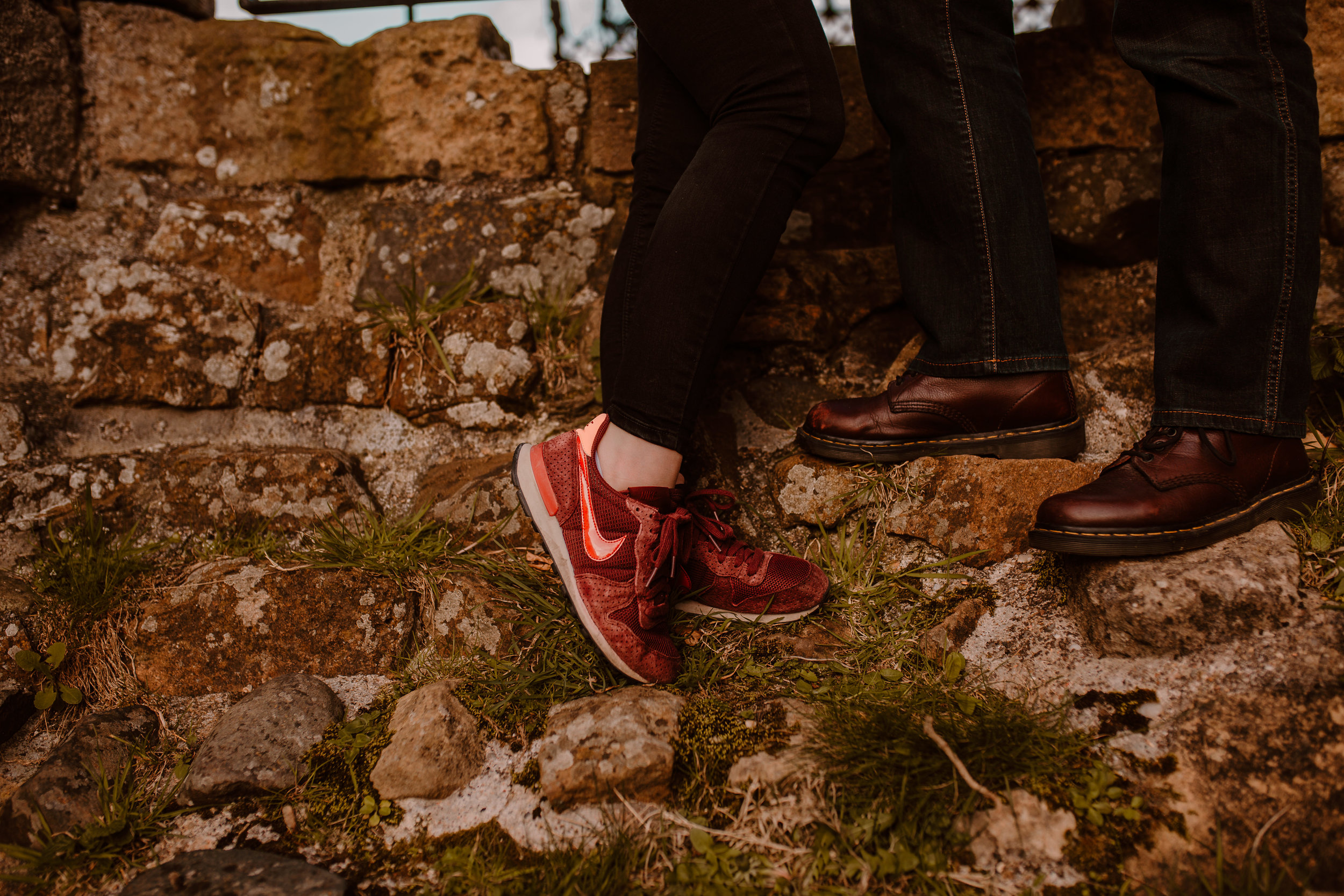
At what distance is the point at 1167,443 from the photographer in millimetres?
1308

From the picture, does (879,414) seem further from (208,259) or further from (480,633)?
(208,259)

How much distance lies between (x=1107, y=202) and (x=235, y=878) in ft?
8.49

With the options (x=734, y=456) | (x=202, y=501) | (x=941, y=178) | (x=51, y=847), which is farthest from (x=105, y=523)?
(x=941, y=178)

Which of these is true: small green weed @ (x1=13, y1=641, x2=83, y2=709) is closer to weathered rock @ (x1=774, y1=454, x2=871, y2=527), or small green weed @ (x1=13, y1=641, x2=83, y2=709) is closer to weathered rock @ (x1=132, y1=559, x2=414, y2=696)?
weathered rock @ (x1=132, y1=559, x2=414, y2=696)

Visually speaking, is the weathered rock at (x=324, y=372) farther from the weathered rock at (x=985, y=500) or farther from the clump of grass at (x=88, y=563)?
the weathered rock at (x=985, y=500)

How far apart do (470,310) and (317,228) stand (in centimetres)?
68

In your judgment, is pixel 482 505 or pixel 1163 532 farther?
pixel 482 505

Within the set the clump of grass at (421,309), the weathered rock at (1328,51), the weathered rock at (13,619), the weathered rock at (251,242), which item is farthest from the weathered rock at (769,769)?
the weathered rock at (1328,51)

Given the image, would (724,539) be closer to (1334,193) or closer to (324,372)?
(324,372)

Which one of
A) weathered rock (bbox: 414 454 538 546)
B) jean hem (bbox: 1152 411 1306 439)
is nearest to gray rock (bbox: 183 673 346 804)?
weathered rock (bbox: 414 454 538 546)

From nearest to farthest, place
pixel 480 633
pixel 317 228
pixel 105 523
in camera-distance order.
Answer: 1. pixel 480 633
2. pixel 105 523
3. pixel 317 228

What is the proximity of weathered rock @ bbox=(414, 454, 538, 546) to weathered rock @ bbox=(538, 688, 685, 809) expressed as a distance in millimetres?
638

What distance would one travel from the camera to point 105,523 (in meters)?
1.86

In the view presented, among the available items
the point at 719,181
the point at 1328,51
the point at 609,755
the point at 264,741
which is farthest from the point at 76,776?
the point at 1328,51
